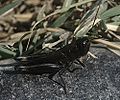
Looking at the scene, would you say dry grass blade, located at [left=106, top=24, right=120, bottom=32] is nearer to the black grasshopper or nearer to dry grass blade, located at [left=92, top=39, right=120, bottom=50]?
dry grass blade, located at [left=92, top=39, right=120, bottom=50]

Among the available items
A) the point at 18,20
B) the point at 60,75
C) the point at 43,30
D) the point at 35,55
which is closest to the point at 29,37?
the point at 43,30

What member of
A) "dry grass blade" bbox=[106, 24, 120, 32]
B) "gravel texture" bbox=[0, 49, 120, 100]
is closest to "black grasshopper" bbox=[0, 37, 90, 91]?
"gravel texture" bbox=[0, 49, 120, 100]

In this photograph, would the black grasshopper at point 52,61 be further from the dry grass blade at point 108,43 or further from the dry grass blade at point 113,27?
the dry grass blade at point 113,27

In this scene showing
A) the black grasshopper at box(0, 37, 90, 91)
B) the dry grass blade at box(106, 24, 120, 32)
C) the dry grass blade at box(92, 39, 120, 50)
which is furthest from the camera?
the dry grass blade at box(106, 24, 120, 32)

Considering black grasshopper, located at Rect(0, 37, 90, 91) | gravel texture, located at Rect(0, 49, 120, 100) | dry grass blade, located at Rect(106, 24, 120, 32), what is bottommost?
gravel texture, located at Rect(0, 49, 120, 100)

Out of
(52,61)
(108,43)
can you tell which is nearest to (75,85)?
(52,61)

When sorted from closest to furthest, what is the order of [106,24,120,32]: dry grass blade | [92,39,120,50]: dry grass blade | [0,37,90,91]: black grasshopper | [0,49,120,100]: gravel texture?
[0,49,120,100]: gravel texture → [0,37,90,91]: black grasshopper → [92,39,120,50]: dry grass blade → [106,24,120,32]: dry grass blade

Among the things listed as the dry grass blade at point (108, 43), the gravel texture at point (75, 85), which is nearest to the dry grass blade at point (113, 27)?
the dry grass blade at point (108, 43)
